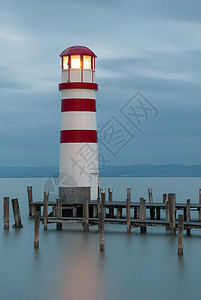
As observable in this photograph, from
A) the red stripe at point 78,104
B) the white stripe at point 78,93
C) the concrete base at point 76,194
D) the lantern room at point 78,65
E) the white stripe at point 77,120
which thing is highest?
the lantern room at point 78,65

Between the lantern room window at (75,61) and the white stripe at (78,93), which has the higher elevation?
the lantern room window at (75,61)

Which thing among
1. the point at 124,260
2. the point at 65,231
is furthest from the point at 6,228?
the point at 124,260

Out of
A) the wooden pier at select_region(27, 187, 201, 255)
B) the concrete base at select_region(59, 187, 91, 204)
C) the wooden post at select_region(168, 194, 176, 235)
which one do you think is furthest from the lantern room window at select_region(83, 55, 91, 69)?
the wooden post at select_region(168, 194, 176, 235)

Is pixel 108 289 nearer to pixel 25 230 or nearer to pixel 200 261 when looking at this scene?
pixel 200 261

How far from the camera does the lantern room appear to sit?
90.7 feet

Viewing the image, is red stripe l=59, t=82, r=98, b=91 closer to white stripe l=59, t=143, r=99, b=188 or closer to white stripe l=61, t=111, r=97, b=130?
white stripe l=61, t=111, r=97, b=130

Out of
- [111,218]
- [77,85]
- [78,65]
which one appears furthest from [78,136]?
[111,218]

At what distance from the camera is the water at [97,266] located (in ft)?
54.2

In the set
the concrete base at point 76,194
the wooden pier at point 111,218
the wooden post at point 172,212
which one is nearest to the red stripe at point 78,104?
the concrete base at point 76,194

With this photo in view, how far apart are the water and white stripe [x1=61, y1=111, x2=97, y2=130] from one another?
4642 mm

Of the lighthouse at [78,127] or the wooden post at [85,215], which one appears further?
the lighthouse at [78,127]

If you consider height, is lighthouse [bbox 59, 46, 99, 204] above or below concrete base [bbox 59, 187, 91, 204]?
above

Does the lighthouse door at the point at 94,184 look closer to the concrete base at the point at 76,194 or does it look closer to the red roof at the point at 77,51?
the concrete base at the point at 76,194

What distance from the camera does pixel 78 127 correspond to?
1075 inches
